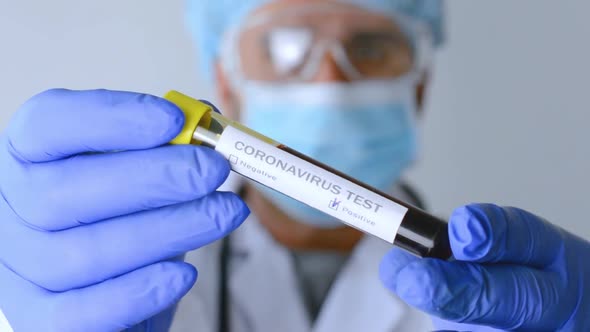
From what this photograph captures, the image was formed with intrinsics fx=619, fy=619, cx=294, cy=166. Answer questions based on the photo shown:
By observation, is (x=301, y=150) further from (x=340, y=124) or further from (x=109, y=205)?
→ (x=109, y=205)

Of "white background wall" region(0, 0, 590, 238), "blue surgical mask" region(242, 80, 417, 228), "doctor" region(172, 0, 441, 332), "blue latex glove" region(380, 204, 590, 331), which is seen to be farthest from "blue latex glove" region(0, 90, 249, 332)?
"white background wall" region(0, 0, 590, 238)

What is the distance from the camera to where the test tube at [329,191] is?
68 cm

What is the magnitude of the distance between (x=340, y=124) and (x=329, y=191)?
0.66m

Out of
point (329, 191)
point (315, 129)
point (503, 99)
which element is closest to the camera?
point (329, 191)

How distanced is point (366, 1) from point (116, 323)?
36.5 inches

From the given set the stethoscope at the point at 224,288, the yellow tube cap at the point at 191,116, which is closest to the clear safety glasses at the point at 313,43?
the stethoscope at the point at 224,288

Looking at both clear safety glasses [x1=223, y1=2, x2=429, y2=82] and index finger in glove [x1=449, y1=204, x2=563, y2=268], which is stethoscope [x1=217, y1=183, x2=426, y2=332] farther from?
index finger in glove [x1=449, y1=204, x2=563, y2=268]

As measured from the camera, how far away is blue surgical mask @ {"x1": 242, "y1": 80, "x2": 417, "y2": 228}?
134cm

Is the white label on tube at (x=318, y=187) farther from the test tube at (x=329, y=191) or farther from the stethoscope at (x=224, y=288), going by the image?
the stethoscope at (x=224, y=288)

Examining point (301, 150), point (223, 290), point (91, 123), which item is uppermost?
point (91, 123)

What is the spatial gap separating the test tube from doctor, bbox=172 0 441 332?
0.62 metres

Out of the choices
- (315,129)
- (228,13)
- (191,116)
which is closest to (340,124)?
(315,129)

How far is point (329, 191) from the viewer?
2.24 feet

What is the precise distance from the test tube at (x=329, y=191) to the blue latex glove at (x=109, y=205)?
3 cm
